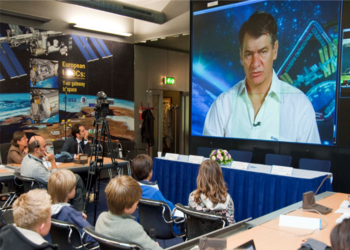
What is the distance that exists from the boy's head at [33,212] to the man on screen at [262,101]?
4.81m

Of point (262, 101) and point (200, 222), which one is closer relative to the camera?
point (200, 222)

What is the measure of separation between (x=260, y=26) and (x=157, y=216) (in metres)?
4.67

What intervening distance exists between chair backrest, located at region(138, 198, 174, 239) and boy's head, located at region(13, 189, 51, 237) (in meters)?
1.00

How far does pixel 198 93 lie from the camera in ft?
23.5

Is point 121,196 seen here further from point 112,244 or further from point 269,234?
point 269,234

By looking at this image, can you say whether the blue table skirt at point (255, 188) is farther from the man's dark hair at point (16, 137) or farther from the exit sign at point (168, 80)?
the exit sign at point (168, 80)

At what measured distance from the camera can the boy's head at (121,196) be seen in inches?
76.2

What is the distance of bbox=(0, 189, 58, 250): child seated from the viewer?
157cm

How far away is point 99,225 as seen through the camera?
77.5 inches

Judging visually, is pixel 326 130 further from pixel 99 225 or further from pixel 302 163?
pixel 99 225

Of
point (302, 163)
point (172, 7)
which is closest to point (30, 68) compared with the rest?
point (172, 7)

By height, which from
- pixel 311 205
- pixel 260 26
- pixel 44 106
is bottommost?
pixel 311 205

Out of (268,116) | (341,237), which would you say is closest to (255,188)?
(268,116)

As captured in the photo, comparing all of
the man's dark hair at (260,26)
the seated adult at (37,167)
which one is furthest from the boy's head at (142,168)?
the man's dark hair at (260,26)
